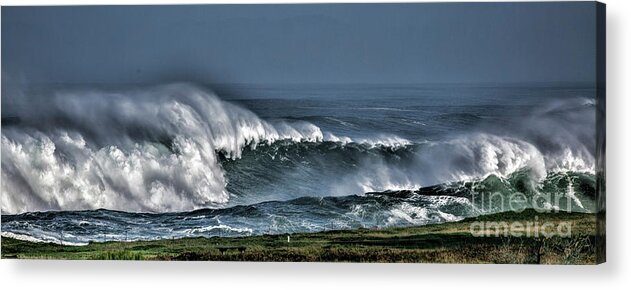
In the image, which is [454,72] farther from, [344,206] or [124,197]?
[124,197]

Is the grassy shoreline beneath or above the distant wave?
beneath

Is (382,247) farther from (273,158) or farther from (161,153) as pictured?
(161,153)

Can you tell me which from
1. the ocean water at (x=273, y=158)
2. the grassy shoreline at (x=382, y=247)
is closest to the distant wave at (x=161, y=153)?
the ocean water at (x=273, y=158)

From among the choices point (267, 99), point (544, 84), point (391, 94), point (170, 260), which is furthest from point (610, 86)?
point (170, 260)

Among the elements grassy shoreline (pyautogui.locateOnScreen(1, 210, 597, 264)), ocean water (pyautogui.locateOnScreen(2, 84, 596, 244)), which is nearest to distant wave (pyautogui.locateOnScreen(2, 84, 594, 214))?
ocean water (pyautogui.locateOnScreen(2, 84, 596, 244))

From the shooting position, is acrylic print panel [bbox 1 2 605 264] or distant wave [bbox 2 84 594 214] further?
distant wave [bbox 2 84 594 214]

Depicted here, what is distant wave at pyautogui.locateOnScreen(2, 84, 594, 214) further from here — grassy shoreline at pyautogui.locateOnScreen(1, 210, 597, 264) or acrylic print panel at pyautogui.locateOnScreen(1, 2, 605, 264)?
grassy shoreline at pyautogui.locateOnScreen(1, 210, 597, 264)

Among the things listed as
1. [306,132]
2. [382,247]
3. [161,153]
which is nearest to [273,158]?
[306,132]

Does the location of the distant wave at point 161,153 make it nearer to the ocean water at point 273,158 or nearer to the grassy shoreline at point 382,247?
the ocean water at point 273,158
